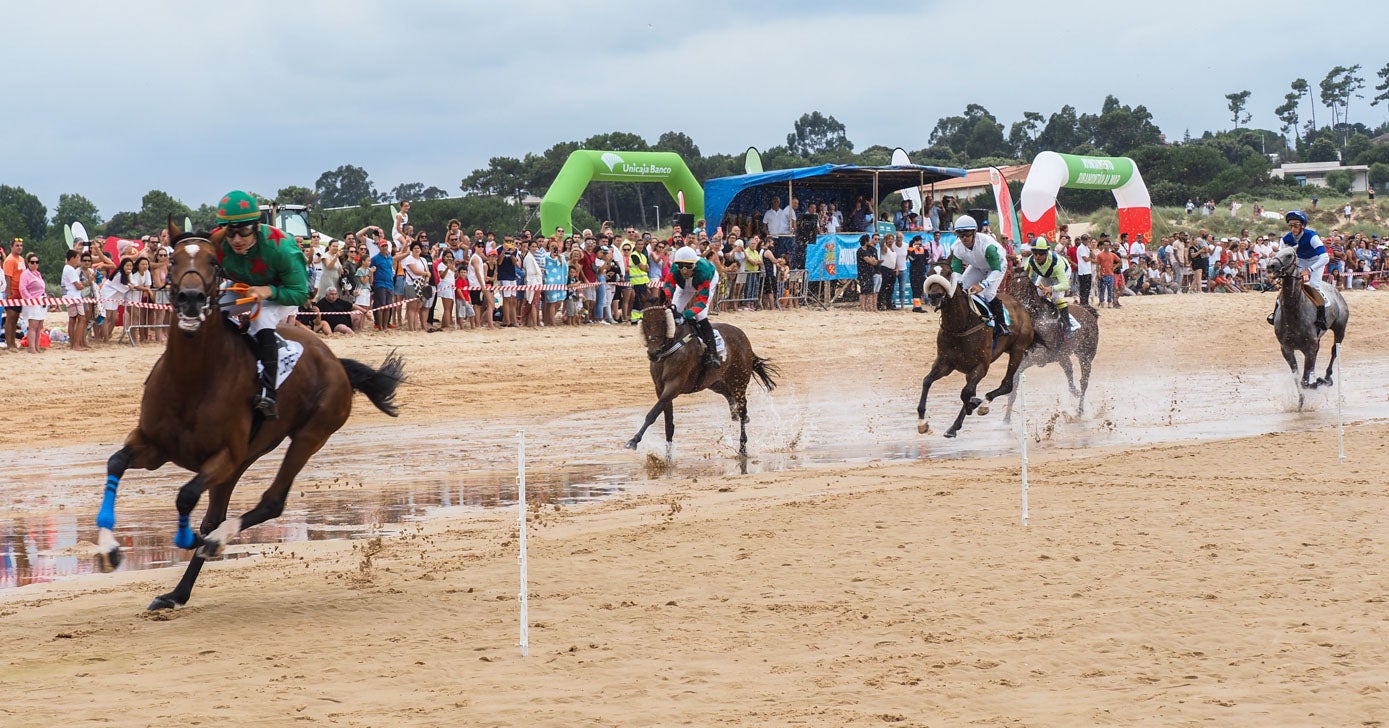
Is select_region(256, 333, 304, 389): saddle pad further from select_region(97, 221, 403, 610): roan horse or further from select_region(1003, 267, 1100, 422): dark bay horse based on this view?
select_region(1003, 267, 1100, 422): dark bay horse

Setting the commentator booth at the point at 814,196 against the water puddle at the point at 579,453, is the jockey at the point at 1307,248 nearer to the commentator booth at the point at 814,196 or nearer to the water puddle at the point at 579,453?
the water puddle at the point at 579,453

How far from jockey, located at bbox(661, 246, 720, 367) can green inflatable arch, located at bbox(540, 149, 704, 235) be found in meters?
16.1

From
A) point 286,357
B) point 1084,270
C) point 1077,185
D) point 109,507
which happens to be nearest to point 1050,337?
point 286,357

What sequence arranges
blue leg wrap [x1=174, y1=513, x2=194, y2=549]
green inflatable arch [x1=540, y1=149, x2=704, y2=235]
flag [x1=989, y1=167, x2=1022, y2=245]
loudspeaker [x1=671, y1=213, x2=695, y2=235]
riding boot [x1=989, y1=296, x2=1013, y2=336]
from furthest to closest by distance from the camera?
flag [x1=989, y1=167, x2=1022, y2=245], loudspeaker [x1=671, y1=213, x2=695, y2=235], green inflatable arch [x1=540, y1=149, x2=704, y2=235], riding boot [x1=989, y1=296, x2=1013, y2=336], blue leg wrap [x1=174, y1=513, x2=194, y2=549]

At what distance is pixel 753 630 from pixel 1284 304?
14.1 meters

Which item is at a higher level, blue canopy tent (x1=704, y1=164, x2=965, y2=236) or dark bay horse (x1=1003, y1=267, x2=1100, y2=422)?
blue canopy tent (x1=704, y1=164, x2=965, y2=236)

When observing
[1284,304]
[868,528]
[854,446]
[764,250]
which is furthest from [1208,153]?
[868,528]

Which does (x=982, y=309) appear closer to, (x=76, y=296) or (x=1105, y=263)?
(x=76, y=296)

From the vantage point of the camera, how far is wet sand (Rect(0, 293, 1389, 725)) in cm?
614

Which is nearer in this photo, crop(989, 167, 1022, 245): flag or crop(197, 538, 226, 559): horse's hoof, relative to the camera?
crop(197, 538, 226, 559): horse's hoof

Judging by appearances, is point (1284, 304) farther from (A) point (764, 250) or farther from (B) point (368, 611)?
(B) point (368, 611)

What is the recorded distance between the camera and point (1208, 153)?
87188mm

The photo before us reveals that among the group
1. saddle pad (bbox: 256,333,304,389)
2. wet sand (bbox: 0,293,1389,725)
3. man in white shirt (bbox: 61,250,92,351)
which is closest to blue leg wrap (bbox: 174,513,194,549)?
wet sand (bbox: 0,293,1389,725)

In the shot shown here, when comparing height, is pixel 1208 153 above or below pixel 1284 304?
above
